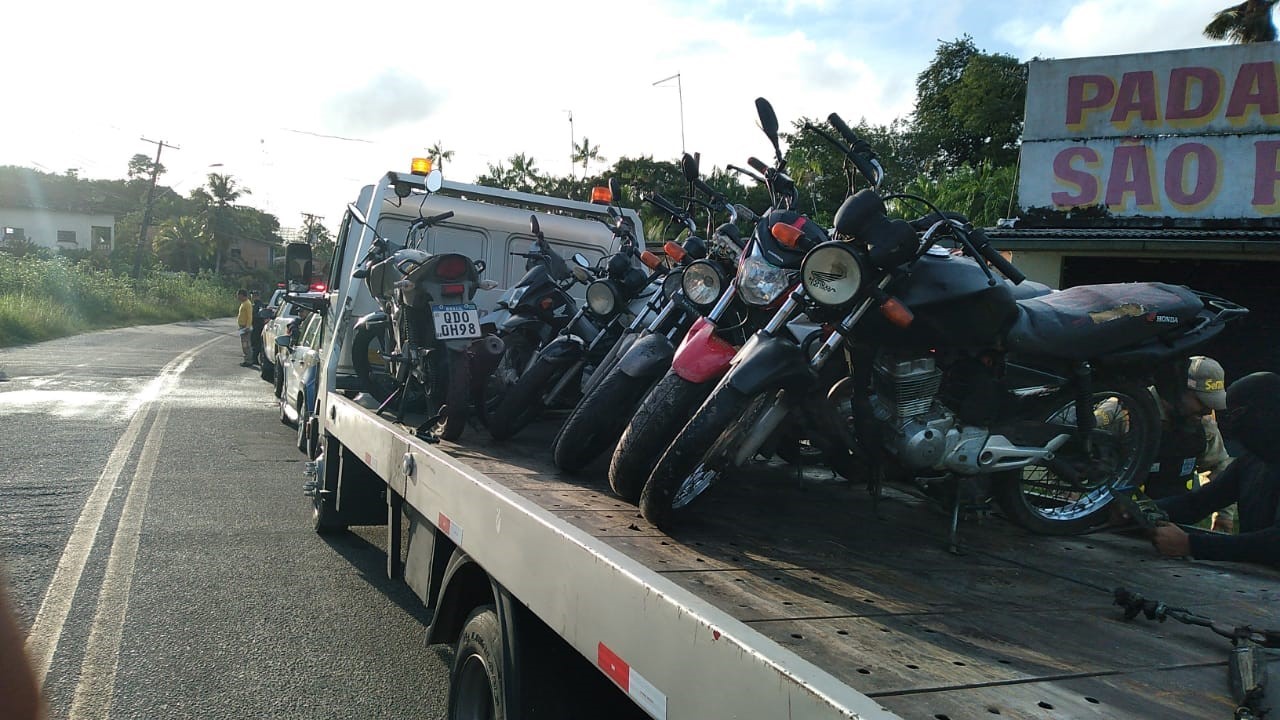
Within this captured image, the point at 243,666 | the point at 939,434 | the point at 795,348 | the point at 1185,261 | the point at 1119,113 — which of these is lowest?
the point at 243,666

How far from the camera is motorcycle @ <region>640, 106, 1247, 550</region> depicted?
A: 3266 mm

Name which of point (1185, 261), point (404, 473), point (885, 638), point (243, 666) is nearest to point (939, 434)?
point (885, 638)

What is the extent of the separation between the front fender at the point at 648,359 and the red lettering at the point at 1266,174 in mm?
8860

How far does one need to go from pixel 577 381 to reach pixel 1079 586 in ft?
11.3

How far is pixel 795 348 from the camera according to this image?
3.32 meters

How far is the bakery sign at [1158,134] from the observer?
1009cm

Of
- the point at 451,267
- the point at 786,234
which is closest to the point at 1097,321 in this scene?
the point at 786,234

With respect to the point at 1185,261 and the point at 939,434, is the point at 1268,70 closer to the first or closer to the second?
the point at 1185,261

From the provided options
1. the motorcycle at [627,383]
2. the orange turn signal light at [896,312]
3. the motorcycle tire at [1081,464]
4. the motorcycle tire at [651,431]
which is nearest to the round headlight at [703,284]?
the motorcycle at [627,383]

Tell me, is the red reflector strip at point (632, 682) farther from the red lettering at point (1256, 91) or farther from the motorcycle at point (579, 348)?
the red lettering at point (1256, 91)

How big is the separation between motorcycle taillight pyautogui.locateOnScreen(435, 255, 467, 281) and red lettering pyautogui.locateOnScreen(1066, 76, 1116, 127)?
833cm

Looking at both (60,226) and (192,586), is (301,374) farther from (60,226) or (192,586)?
(60,226)

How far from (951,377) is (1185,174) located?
8655 millimetres

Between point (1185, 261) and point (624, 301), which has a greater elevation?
point (1185, 261)
